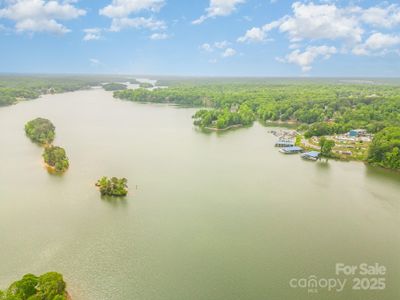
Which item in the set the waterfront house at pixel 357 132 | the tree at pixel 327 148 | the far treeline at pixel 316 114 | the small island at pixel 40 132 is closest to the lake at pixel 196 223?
the tree at pixel 327 148

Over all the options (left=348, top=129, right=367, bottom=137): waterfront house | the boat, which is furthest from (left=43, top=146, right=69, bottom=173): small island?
(left=348, top=129, right=367, bottom=137): waterfront house

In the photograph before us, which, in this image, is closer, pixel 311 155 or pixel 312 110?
pixel 311 155

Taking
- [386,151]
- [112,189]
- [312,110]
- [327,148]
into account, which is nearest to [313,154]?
[327,148]

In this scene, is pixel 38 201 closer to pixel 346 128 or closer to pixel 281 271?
pixel 281 271

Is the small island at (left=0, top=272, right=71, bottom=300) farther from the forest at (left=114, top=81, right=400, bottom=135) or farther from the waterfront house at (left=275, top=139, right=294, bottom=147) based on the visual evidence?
the forest at (left=114, top=81, right=400, bottom=135)

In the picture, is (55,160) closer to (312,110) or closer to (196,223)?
(196,223)

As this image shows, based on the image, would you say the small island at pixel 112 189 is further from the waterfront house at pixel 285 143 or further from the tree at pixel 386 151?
the tree at pixel 386 151
